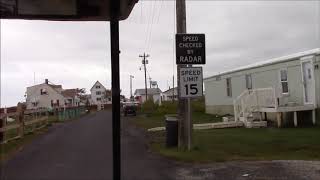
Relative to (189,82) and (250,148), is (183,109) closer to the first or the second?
(189,82)

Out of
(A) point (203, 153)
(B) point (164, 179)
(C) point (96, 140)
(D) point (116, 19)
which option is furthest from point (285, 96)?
(D) point (116, 19)

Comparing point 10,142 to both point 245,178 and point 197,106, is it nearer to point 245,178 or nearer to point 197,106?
point 245,178

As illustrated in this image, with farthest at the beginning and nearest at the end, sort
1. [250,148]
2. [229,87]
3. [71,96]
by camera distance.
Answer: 1. [71,96]
2. [229,87]
3. [250,148]

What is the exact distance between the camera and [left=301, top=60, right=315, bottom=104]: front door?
83.9 ft

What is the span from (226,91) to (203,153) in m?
23.5

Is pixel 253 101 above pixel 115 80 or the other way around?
above

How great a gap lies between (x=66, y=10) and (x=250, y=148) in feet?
42.8

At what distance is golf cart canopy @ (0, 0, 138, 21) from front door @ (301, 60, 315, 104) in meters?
21.8

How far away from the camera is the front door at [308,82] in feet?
83.9

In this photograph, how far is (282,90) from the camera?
28906 mm

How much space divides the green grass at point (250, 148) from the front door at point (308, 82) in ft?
16.6

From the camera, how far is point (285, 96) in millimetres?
28406

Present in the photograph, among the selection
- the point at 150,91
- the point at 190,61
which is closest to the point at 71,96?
the point at 150,91

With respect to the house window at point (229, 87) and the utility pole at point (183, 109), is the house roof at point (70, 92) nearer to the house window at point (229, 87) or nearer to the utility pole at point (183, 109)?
the house window at point (229, 87)
